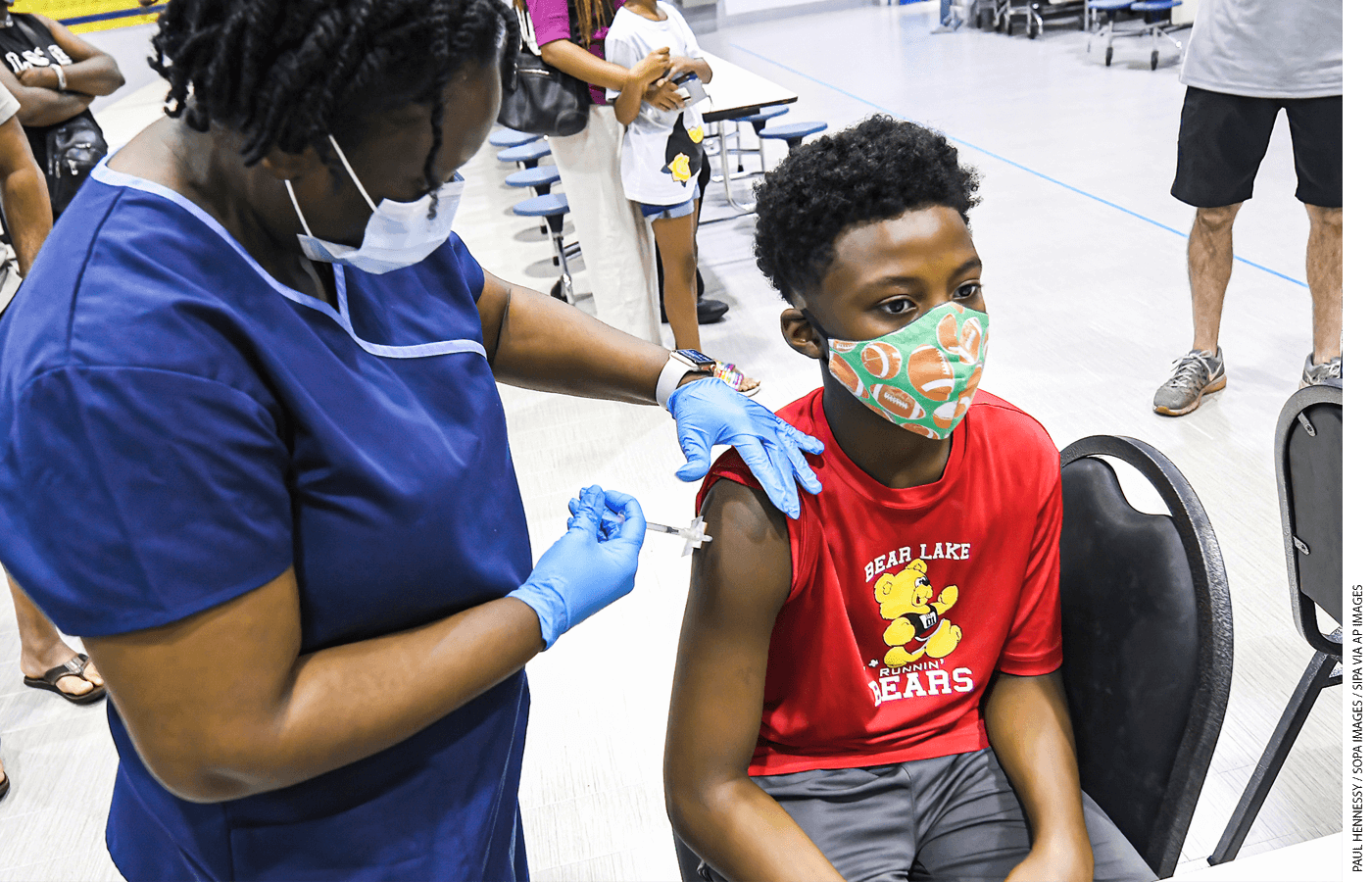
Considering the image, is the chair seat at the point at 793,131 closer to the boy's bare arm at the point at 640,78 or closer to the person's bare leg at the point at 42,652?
the boy's bare arm at the point at 640,78

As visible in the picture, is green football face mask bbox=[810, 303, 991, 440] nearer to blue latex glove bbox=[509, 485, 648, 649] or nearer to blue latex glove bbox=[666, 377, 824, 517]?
blue latex glove bbox=[666, 377, 824, 517]

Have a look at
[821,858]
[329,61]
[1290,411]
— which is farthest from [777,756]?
[329,61]

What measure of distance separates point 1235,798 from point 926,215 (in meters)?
1.19

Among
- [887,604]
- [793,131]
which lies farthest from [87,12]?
[887,604]

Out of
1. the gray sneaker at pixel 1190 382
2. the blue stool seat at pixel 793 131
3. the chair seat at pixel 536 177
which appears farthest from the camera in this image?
the blue stool seat at pixel 793 131

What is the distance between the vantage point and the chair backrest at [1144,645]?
40.1 inches

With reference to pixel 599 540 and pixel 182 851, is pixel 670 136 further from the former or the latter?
pixel 182 851

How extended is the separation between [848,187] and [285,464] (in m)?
0.69

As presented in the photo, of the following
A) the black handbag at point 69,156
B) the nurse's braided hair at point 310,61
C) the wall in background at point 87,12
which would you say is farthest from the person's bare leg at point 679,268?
the wall in background at point 87,12

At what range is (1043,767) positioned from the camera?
112 centimetres

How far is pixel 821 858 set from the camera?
1.06m

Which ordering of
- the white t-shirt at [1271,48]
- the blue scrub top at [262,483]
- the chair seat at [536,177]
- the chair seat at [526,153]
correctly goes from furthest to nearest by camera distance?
the chair seat at [526,153], the chair seat at [536,177], the white t-shirt at [1271,48], the blue scrub top at [262,483]

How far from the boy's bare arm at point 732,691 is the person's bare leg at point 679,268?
2306mm

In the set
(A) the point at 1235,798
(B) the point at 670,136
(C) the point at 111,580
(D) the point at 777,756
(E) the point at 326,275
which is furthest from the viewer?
(B) the point at 670,136
